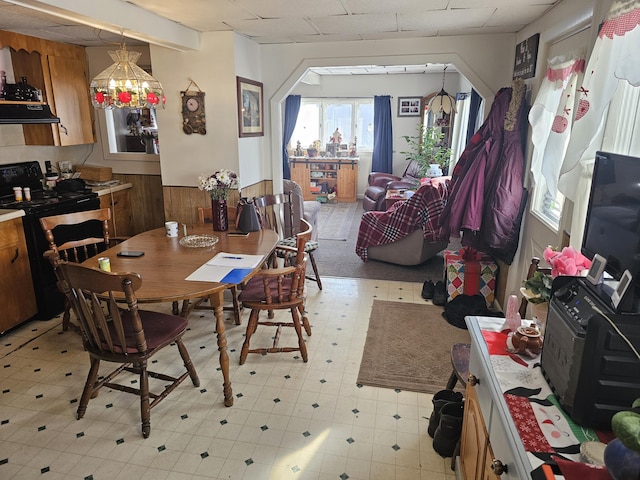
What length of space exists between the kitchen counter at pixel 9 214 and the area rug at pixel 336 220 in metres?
3.51

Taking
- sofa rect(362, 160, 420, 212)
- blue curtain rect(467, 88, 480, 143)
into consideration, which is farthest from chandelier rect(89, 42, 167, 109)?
sofa rect(362, 160, 420, 212)

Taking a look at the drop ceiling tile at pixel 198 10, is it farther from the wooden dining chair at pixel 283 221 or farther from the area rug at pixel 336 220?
the area rug at pixel 336 220

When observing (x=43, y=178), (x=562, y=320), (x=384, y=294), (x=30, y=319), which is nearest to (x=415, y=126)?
(x=384, y=294)

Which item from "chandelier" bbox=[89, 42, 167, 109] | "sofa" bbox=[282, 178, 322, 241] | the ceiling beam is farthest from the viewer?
"sofa" bbox=[282, 178, 322, 241]

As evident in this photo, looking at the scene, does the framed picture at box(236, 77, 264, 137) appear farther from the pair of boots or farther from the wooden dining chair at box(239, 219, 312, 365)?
the pair of boots

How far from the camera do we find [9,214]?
3137mm

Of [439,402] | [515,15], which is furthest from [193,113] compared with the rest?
[439,402]

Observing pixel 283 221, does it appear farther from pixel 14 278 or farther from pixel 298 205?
pixel 14 278

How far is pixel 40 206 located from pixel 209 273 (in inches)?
73.0

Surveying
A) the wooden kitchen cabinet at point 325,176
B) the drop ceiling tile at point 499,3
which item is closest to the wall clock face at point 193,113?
the drop ceiling tile at point 499,3

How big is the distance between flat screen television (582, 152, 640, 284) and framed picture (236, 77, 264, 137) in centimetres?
298

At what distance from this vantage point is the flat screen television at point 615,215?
4.23 ft

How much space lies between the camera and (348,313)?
3646mm

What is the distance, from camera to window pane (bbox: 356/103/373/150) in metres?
8.40
